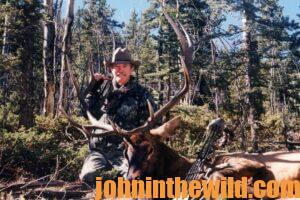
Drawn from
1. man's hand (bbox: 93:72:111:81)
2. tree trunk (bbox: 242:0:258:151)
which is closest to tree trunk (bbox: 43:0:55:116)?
tree trunk (bbox: 242:0:258:151)

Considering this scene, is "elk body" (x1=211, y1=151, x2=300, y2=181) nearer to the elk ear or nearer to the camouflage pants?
the elk ear

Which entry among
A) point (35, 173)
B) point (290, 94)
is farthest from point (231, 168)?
point (290, 94)

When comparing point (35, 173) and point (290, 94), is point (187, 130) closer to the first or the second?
point (35, 173)

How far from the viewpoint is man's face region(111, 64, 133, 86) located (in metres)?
6.46

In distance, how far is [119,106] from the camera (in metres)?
6.50

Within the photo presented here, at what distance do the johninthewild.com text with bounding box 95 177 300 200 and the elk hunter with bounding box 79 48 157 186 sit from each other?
1.25 m

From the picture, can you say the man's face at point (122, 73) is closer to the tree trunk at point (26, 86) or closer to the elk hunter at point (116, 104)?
the elk hunter at point (116, 104)

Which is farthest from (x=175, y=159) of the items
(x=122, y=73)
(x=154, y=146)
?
(x=122, y=73)

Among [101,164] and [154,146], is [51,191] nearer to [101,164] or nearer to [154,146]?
[101,164]

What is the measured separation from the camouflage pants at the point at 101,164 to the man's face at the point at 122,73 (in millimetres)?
1045

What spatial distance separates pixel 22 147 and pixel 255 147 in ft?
Answer: 26.6

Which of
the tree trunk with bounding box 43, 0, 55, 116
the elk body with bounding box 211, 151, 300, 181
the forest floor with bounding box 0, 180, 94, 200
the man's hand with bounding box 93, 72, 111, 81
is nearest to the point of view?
the elk body with bounding box 211, 151, 300, 181

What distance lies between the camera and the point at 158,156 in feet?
17.7

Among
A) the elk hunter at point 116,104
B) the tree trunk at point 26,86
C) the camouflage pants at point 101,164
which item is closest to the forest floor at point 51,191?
the camouflage pants at point 101,164
